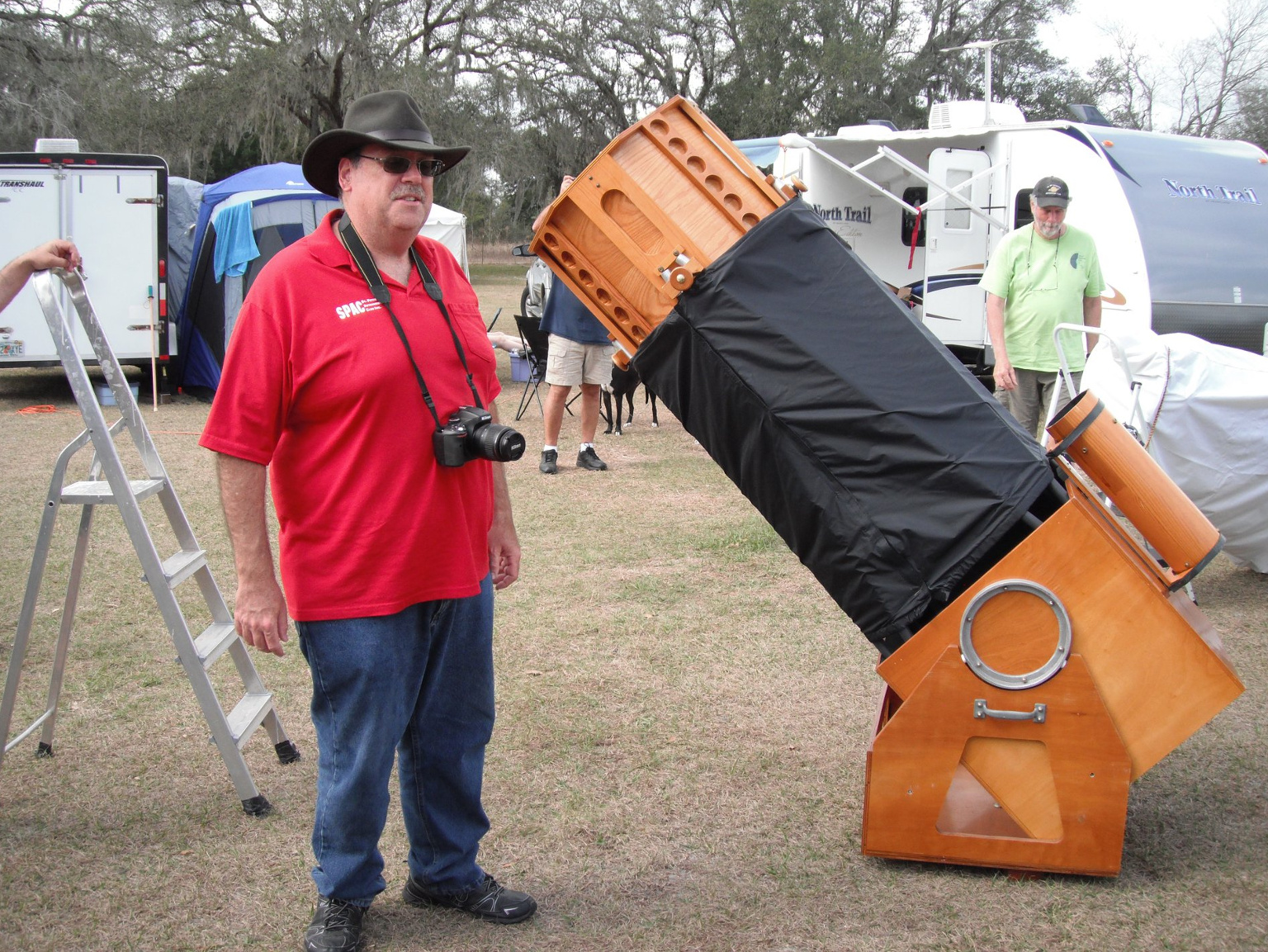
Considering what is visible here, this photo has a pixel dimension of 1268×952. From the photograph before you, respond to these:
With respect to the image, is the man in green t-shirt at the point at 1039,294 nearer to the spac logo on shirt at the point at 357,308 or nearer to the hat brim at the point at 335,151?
the hat brim at the point at 335,151

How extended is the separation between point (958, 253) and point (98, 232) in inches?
354

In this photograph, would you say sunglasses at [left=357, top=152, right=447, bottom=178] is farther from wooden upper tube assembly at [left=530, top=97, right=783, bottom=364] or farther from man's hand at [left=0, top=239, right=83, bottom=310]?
man's hand at [left=0, top=239, right=83, bottom=310]

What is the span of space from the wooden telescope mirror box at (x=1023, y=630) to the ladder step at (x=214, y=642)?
160 centimetres

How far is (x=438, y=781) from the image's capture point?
9.13 ft

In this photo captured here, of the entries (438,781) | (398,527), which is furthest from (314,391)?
(438,781)

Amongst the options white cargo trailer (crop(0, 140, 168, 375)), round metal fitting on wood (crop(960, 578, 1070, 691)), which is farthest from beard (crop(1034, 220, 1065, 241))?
white cargo trailer (crop(0, 140, 168, 375))

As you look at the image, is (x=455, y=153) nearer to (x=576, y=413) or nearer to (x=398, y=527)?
(x=398, y=527)

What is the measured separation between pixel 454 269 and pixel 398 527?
2.41ft

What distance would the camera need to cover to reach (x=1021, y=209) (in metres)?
11.0

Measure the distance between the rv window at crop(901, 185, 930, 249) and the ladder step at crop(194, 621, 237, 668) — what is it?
10.8 m

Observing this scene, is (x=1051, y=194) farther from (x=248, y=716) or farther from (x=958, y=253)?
(x=958, y=253)

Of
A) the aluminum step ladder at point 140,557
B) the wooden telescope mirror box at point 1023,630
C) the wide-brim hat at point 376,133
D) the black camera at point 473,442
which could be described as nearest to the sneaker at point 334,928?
Result: the aluminum step ladder at point 140,557

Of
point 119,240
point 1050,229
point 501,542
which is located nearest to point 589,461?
point 1050,229

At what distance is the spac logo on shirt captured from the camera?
2.46 m
